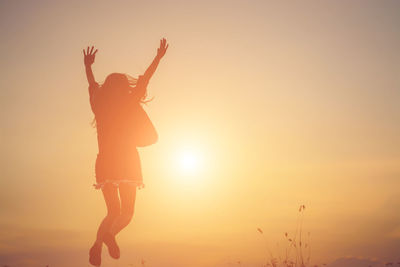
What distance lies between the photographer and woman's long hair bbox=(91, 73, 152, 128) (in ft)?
26.4

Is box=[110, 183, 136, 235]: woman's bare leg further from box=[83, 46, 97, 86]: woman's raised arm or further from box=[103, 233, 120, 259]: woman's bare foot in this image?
box=[83, 46, 97, 86]: woman's raised arm

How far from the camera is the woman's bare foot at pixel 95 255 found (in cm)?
739

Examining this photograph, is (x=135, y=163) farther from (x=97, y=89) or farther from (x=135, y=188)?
(x=97, y=89)

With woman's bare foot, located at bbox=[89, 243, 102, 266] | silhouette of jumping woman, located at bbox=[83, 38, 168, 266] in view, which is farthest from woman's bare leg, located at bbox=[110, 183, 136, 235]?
woman's bare foot, located at bbox=[89, 243, 102, 266]

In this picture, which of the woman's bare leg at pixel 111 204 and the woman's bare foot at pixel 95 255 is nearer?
the woman's bare foot at pixel 95 255

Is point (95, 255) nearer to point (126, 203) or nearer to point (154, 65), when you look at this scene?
point (126, 203)

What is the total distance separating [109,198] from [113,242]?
745mm

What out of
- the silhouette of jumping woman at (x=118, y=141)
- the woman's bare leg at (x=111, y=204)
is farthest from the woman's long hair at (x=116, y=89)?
the woman's bare leg at (x=111, y=204)

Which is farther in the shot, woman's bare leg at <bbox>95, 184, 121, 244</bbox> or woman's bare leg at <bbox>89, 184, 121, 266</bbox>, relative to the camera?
woman's bare leg at <bbox>95, 184, 121, 244</bbox>

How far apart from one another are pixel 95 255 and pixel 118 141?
1901 millimetres

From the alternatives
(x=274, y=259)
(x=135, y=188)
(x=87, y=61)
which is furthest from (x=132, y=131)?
(x=274, y=259)

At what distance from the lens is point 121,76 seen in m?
8.21

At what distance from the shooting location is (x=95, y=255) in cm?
739

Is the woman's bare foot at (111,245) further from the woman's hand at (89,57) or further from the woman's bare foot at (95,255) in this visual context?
the woman's hand at (89,57)
